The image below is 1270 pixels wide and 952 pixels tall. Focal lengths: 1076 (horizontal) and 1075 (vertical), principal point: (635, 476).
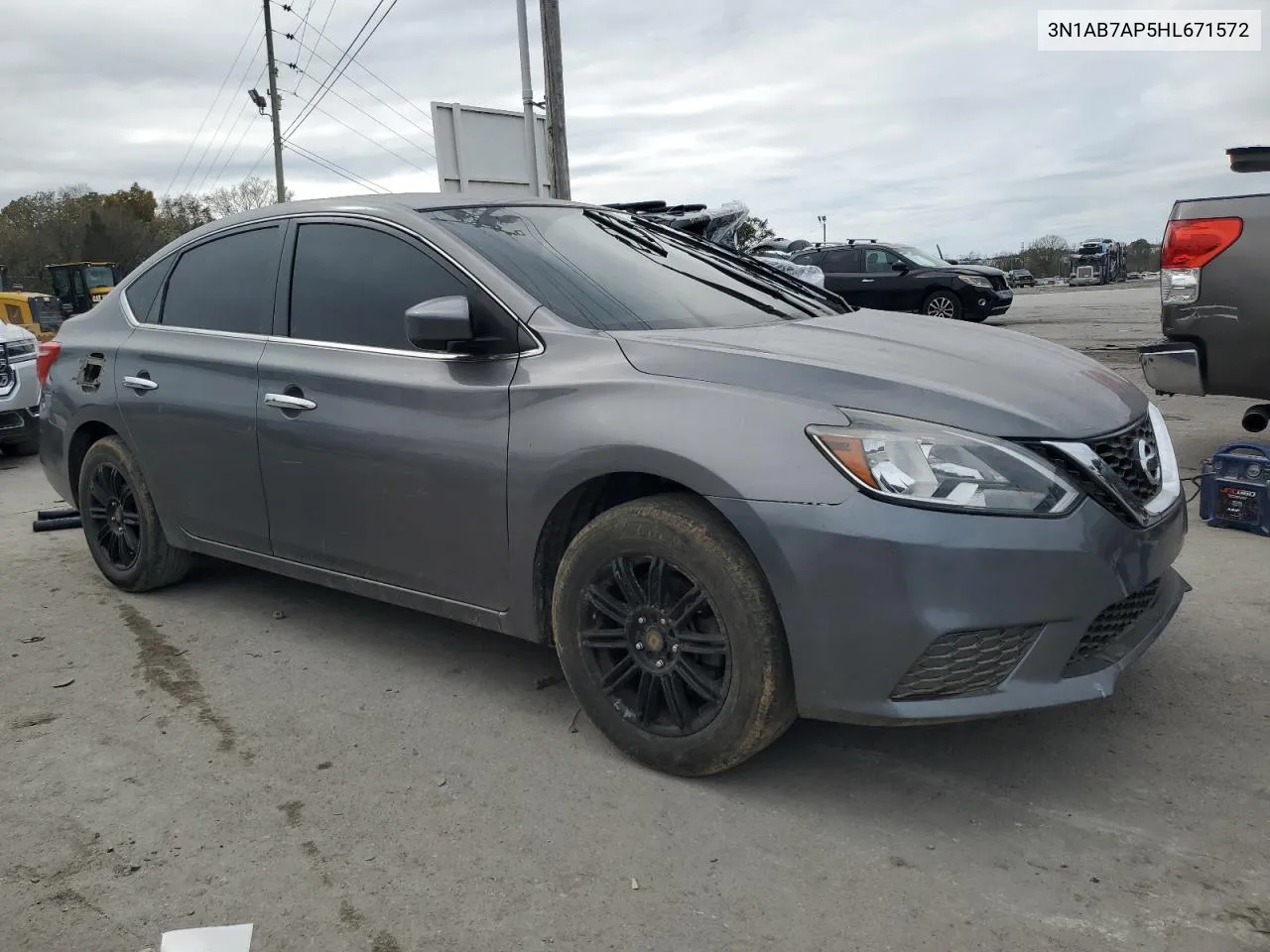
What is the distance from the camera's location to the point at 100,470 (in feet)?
15.9

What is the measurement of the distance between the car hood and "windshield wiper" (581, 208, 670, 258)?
741 millimetres

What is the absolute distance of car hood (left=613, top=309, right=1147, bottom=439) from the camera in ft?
8.86

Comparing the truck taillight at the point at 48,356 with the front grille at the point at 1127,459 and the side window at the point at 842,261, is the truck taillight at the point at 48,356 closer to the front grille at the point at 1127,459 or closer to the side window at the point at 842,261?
the front grille at the point at 1127,459

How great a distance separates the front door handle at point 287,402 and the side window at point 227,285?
0.34 m

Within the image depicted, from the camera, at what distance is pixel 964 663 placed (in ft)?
8.51

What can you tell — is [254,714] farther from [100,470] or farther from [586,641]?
[100,470]

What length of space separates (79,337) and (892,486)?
13.2 feet

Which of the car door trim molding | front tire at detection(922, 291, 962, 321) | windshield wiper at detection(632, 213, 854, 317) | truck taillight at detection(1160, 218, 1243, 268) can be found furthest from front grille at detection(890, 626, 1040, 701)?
front tire at detection(922, 291, 962, 321)

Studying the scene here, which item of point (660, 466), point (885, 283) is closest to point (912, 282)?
point (885, 283)

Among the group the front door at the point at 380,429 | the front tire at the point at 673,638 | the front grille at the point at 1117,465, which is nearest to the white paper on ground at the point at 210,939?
the front tire at the point at 673,638

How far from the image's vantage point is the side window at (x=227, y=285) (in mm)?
4152

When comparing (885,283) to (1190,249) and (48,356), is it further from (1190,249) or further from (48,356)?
(48,356)

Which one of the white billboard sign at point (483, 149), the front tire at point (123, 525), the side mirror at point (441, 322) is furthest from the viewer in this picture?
the white billboard sign at point (483, 149)

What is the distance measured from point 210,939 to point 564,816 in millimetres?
893
